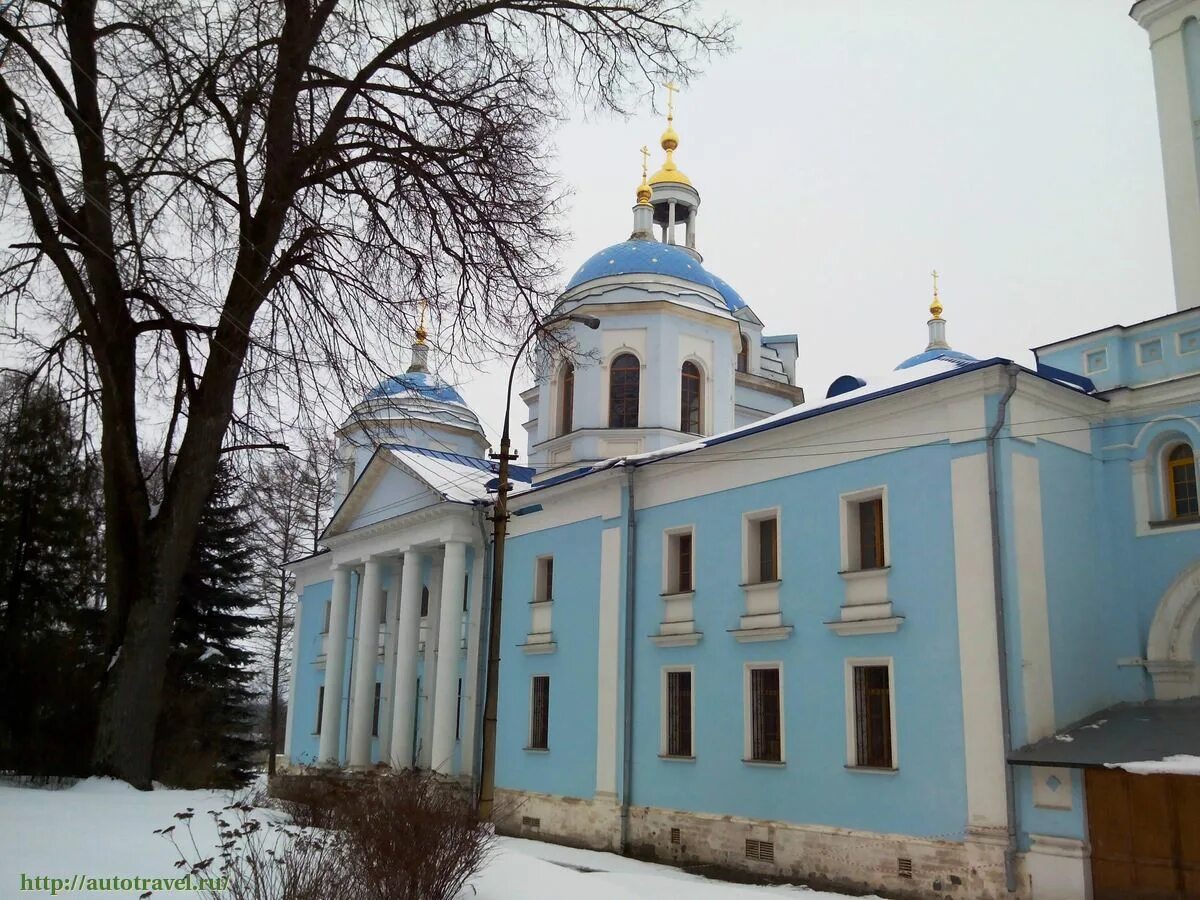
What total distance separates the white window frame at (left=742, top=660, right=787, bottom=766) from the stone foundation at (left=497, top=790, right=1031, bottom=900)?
2.89ft

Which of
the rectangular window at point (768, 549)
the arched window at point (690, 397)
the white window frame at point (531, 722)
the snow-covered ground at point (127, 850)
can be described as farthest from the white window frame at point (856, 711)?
the arched window at point (690, 397)

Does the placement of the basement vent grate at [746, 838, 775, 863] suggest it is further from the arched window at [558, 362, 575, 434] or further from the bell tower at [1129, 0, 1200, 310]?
the arched window at [558, 362, 575, 434]

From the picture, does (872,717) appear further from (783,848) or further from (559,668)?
(559,668)

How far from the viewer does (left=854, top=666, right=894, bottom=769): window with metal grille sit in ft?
49.1

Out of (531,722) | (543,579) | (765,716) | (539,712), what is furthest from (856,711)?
(543,579)

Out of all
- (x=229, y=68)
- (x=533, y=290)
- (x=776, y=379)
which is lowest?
(x=533, y=290)

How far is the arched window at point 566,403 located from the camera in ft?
82.3

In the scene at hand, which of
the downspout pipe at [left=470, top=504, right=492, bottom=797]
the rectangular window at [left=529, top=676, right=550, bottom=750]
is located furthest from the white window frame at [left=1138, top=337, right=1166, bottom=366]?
Result: the downspout pipe at [left=470, top=504, right=492, bottom=797]

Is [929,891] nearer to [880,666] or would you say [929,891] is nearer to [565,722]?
[880,666]

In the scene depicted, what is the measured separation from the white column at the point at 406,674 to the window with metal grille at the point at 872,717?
12.4m

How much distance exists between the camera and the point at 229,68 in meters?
9.16

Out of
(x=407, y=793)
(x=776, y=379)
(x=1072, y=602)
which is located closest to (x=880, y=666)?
(x=1072, y=602)

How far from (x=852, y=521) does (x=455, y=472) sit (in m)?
12.4

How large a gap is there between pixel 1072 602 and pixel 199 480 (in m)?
10.9
